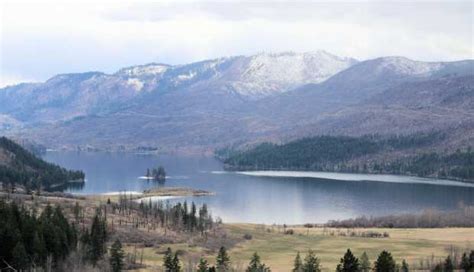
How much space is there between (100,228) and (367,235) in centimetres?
7589

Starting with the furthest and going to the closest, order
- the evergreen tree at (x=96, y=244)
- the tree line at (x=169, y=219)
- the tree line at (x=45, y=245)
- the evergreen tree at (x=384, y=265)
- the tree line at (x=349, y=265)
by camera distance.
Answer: the tree line at (x=169, y=219)
the evergreen tree at (x=96, y=244)
the evergreen tree at (x=384, y=265)
the tree line at (x=349, y=265)
the tree line at (x=45, y=245)

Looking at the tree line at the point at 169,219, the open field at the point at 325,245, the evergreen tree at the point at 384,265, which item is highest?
the tree line at the point at 169,219

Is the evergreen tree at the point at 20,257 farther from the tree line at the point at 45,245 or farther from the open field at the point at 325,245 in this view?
the open field at the point at 325,245

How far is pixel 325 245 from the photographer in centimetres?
16462

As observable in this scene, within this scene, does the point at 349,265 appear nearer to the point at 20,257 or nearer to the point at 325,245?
the point at 20,257

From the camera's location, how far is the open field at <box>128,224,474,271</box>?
144125mm

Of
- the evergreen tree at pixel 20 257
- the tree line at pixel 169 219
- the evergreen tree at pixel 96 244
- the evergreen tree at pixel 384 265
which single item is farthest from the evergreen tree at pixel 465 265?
the evergreen tree at pixel 20 257

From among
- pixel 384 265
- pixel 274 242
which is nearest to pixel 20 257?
pixel 384 265

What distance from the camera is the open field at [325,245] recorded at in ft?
473

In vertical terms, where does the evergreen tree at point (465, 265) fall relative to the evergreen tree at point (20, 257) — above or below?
below

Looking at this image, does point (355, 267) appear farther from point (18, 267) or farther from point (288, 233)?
point (288, 233)

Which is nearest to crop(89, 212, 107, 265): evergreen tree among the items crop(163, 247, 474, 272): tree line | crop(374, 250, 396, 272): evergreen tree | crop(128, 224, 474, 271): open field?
crop(128, 224, 474, 271): open field

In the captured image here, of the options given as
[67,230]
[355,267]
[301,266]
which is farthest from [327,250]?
[67,230]

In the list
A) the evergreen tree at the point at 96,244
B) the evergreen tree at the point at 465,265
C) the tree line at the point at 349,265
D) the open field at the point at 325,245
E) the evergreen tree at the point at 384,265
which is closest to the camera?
the tree line at the point at 349,265
